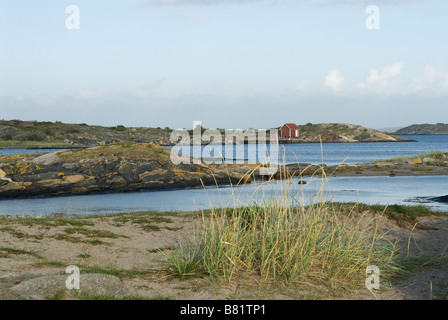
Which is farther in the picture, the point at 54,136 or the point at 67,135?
the point at 67,135

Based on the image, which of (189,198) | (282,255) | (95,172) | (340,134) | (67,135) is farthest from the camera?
(340,134)

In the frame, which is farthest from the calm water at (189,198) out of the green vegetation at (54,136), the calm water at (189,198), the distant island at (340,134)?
the distant island at (340,134)

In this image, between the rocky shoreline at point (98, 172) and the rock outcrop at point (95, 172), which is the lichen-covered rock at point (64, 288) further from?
the rock outcrop at point (95, 172)

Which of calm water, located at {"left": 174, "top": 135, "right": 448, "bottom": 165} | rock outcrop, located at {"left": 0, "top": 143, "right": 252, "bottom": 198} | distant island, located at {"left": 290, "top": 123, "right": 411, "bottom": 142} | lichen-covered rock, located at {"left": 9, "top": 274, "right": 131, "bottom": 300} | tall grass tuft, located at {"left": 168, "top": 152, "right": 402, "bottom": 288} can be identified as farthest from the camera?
distant island, located at {"left": 290, "top": 123, "right": 411, "bottom": 142}

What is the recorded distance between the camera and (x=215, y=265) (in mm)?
7520

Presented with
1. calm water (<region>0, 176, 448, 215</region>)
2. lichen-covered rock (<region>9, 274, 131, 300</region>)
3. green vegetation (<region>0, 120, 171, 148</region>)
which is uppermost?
green vegetation (<region>0, 120, 171, 148</region>)

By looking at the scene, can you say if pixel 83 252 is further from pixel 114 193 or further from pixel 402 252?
pixel 114 193

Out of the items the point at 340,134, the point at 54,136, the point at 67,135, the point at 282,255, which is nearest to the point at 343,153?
the point at 67,135

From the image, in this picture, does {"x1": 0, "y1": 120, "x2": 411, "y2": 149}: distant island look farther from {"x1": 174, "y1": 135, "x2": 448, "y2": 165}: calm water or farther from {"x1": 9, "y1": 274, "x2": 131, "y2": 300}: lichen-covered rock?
{"x1": 9, "y1": 274, "x2": 131, "y2": 300}: lichen-covered rock

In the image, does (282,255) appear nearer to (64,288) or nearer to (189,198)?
(64,288)

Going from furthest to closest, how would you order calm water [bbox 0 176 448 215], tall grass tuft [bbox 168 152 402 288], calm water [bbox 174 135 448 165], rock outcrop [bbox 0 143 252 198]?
calm water [bbox 174 135 448 165]
rock outcrop [bbox 0 143 252 198]
calm water [bbox 0 176 448 215]
tall grass tuft [bbox 168 152 402 288]

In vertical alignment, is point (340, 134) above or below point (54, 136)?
above

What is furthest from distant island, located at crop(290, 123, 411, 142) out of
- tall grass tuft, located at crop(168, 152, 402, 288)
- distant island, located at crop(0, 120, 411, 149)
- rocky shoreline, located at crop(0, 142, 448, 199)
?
tall grass tuft, located at crop(168, 152, 402, 288)

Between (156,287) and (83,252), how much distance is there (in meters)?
2.47
